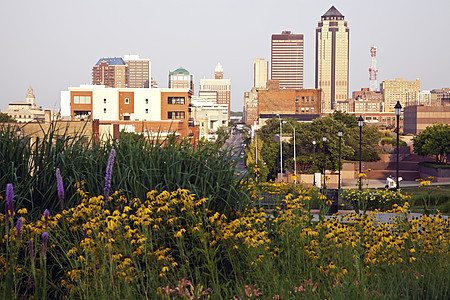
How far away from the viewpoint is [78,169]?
8.71 meters

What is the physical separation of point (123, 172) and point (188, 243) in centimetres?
169

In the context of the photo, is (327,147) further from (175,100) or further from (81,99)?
(81,99)

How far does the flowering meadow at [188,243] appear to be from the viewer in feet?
20.1

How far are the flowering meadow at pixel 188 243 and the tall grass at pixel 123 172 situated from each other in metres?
0.03

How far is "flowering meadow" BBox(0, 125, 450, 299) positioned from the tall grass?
0.09 feet

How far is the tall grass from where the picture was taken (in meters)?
8.41

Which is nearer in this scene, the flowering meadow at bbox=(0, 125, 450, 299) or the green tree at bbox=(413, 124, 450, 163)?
the flowering meadow at bbox=(0, 125, 450, 299)

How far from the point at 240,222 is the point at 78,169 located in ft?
9.95

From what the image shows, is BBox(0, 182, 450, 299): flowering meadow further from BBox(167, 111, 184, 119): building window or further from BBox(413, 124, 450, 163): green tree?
BBox(167, 111, 184, 119): building window

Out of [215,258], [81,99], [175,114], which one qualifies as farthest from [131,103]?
[215,258]

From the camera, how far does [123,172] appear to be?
28.3 feet

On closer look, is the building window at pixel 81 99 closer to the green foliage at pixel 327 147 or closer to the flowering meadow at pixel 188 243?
the green foliage at pixel 327 147

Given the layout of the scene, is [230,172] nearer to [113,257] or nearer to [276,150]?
[113,257]

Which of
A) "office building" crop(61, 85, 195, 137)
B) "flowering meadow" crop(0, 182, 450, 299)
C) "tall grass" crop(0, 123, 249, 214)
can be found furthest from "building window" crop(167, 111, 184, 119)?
"flowering meadow" crop(0, 182, 450, 299)
